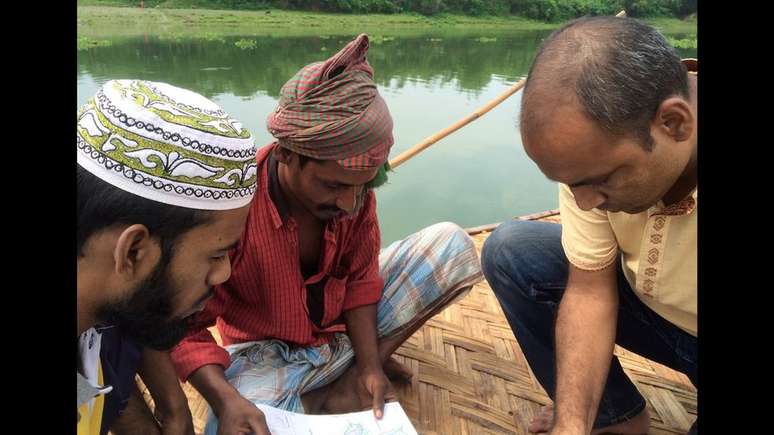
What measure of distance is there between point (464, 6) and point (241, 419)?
2387 centimetres

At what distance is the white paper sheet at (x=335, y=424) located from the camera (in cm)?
120

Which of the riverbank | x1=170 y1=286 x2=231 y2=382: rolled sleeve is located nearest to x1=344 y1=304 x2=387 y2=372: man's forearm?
x1=170 y1=286 x2=231 y2=382: rolled sleeve

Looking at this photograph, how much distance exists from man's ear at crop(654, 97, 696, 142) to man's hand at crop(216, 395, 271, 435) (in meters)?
0.98

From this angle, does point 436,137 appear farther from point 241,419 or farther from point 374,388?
point 241,419

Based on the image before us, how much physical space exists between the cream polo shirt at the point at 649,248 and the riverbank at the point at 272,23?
47.8 ft

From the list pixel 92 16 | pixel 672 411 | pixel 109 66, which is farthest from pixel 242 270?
pixel 92 16

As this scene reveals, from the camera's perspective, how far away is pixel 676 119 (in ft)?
3.13

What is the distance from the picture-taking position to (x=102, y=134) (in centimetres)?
79

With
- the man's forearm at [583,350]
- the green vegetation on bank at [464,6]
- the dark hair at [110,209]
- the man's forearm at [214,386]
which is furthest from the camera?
the green vegetation on bank at [464,6]

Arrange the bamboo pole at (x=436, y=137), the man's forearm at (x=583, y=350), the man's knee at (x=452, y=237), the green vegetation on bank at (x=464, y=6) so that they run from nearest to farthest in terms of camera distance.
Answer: the man's forearm at (x=583, y=350), the man's knee at (x=452, y=237), the bamboo pole at (x=436, y=137), the green vegetation on bank at (x=464, y=6)

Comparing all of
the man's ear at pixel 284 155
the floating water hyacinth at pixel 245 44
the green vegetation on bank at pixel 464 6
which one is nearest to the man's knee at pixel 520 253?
the man's ear at pixel 284 155

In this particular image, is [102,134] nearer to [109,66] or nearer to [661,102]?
[661,102]

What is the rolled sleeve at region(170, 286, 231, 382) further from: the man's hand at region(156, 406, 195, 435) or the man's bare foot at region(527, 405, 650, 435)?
the man's bare foot at region(527, 405, 650, 435)

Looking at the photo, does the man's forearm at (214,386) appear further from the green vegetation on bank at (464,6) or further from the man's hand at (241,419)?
the green vegetation on bank at (464,6)
